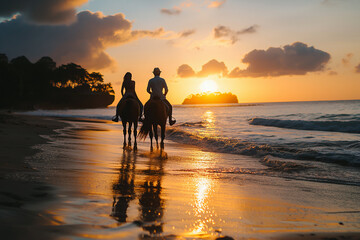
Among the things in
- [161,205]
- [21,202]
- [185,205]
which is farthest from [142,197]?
[21,202]

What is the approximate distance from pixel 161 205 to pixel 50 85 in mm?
114519

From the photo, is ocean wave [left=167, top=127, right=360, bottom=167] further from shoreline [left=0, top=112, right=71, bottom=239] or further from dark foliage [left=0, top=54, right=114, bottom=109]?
dark foliage [left=0, top=54, right=114, bottom=109]

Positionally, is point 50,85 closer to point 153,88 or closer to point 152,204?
point 153,88

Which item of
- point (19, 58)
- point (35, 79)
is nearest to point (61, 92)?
point (35, 79)

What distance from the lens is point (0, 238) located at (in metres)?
1.98

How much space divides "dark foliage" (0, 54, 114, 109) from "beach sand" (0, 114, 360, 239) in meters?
85.0

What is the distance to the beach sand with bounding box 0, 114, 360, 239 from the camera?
2.44 meters

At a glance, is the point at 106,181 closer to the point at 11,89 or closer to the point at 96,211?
the point at 96,211

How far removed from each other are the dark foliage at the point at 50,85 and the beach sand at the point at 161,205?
8500cm

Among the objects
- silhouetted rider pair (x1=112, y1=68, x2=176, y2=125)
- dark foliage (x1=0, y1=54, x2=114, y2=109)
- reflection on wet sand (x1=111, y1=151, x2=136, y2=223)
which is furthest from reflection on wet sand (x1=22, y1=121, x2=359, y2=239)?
dark foliage (x1=0, y1=54, x2=114, y2=109)

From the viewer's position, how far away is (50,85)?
350 feet

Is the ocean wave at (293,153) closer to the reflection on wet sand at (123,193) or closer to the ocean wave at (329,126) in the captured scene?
the reflection on wet sand at (123,193)

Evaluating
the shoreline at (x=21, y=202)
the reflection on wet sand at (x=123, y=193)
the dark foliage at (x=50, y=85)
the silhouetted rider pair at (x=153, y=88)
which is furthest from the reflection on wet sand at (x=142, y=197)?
the dark foliage at (x=50, y=85)

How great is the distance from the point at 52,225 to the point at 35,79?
112 meters
